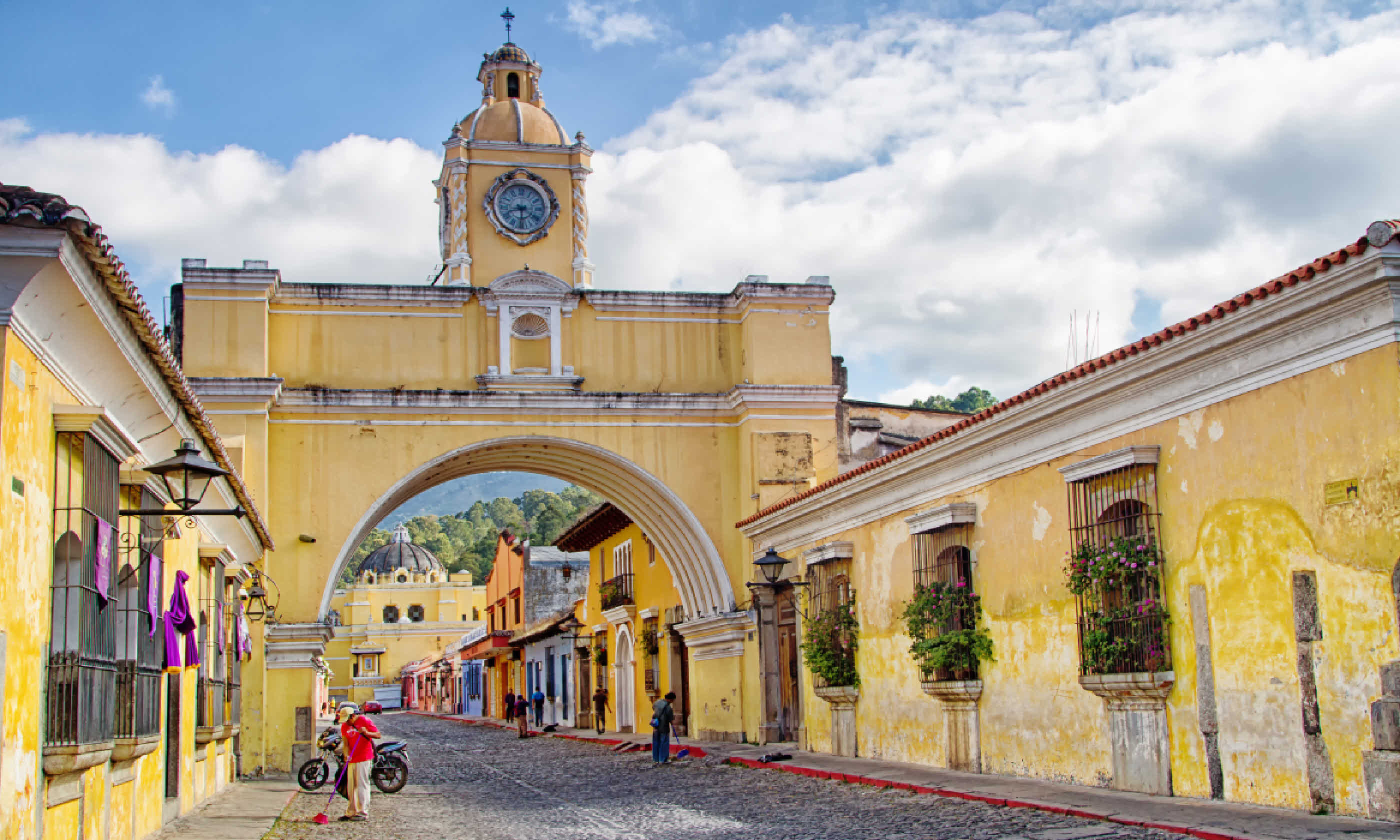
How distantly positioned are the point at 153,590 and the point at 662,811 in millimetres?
4790

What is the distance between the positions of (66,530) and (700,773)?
33.5ft

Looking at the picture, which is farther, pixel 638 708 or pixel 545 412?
pixel 638 708

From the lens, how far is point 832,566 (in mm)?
17094

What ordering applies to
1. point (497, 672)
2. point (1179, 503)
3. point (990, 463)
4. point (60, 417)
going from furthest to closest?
point (497, 672) < point (990, 463) < point (1179, 503) < point (60, 417)

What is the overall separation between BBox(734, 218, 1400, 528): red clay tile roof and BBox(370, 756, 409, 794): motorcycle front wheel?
236 inches

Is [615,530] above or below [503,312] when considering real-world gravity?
below

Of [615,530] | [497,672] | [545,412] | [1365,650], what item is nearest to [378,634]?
[497,672]

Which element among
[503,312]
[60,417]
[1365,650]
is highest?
[503,312]

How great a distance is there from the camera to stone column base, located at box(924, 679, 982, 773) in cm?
1323

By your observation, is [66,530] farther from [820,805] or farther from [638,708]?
[638,708]

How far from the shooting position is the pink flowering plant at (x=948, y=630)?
13312mm

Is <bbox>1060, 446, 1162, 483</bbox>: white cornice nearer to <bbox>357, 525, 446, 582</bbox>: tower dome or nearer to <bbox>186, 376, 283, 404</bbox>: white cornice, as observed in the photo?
<bbox>186, 376, 283, 404</bbox>: white cornice

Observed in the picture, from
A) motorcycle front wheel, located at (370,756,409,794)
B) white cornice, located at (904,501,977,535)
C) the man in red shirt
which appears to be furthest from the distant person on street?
the man in red shirt

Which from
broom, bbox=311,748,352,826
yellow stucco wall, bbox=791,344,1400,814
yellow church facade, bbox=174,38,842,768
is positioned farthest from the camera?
yellow church facade, bbox=174,38,842,768
